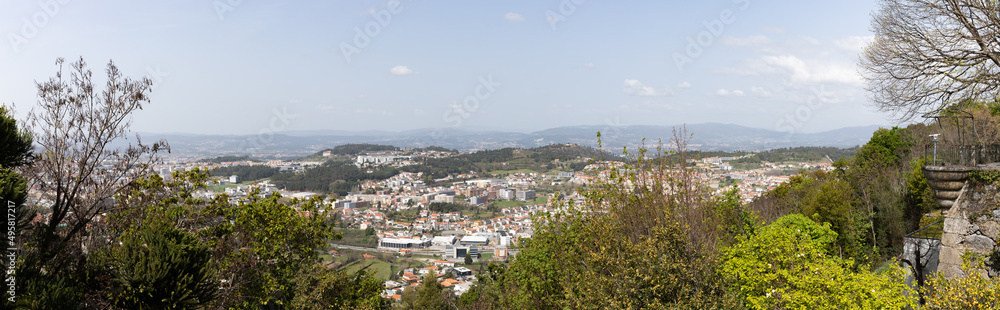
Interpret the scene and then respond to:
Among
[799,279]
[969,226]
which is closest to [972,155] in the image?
[969,226]

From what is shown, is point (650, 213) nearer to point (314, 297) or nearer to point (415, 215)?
point (314, 297)

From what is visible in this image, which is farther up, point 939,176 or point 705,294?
point 939,176

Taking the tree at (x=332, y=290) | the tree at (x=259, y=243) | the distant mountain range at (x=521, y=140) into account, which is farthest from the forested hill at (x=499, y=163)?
the tree at (x=259, y=243)

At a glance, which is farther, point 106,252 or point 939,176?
point 939,176

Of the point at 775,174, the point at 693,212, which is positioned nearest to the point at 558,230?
the point at 693,212

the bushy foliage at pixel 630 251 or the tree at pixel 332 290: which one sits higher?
the bushy foliage at pixel 630 251

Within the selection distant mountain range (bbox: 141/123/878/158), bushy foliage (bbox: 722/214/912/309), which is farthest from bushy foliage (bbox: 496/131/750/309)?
distant mountain range (bbox: 141/123/878/158)

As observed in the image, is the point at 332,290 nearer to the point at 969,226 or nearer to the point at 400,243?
the point at 969,226

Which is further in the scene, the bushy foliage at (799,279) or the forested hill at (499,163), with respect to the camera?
the forested hill at (499,163)

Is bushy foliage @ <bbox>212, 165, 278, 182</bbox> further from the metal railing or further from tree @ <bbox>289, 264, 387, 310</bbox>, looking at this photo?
the metal railing

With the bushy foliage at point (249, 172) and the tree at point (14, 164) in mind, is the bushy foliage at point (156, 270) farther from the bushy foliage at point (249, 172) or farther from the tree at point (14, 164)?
the bushy foliage at point (249, 172)

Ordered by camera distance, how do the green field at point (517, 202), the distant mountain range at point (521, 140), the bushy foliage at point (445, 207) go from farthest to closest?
the distant mountain range at point (521, 140) < the green field at point (517, 202) < the bushy foliage at point (445, 207)
